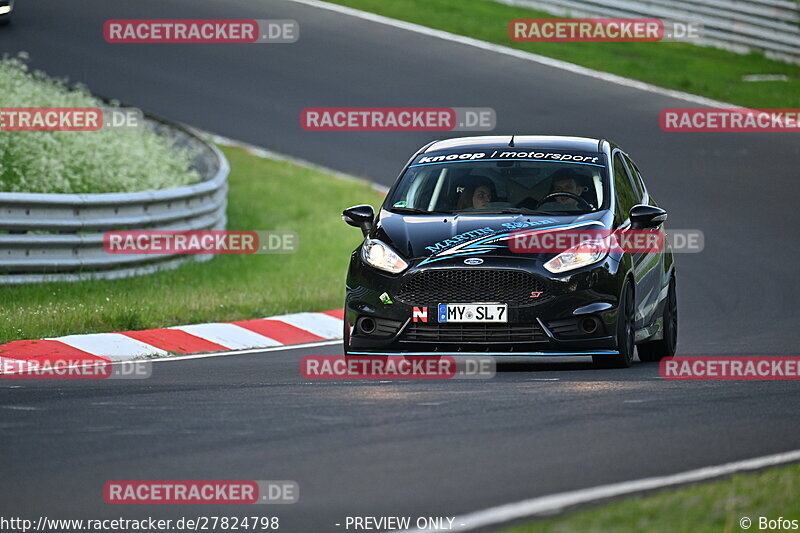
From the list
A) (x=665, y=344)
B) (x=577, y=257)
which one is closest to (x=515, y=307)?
(x=577, y=257)

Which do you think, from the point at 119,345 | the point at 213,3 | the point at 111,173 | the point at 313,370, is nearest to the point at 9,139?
the point at 111,173

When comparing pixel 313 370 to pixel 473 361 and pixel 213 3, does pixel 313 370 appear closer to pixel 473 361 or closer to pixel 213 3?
pixel 473 361

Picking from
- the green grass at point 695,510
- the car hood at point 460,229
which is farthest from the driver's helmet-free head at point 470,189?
the green grass at point 695,510

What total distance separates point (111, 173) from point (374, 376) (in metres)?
8.46

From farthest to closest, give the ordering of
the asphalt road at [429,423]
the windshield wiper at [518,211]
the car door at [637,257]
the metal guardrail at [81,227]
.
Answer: the metal guardrail at [81,227] < the car door at [637,257] < the windshield wiper at [518,211] < the asphalt road at [429,423]

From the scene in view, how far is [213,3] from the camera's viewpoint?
93.2 ft

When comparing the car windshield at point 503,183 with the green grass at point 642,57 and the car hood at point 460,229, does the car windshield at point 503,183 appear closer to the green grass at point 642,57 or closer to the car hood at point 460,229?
the car hood at point 460,229

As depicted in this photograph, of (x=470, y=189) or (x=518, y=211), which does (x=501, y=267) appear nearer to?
(x=518, y=211)

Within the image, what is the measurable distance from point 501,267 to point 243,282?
6.90 meters

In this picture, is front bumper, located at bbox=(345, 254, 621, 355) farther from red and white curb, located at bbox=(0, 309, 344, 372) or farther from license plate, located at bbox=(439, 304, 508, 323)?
red and white curb, located at bbox=(0, 309, 344, 372)

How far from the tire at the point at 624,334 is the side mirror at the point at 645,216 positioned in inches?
24.0

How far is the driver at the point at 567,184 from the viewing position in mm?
11086

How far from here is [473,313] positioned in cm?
1003

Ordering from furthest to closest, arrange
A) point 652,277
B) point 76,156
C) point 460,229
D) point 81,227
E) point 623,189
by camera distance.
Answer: point 76,156 → point 81,227 → point 623,189 → point 652,277 → point 460,229
